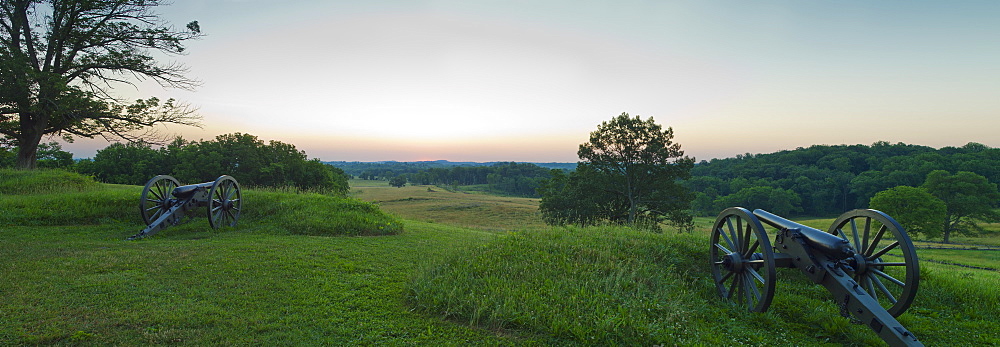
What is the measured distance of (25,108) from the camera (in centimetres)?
1457

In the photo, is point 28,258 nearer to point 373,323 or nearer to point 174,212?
point 174,212

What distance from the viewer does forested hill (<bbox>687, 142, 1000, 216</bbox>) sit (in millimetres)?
66938

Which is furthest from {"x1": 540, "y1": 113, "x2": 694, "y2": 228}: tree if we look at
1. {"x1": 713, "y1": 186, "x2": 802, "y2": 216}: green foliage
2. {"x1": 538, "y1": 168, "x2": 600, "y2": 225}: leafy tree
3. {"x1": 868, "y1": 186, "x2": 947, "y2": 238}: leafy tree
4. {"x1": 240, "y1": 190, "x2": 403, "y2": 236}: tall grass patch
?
{"x1": 713, "y1": 186, "x2": 802, "y2": 216}: green foliage

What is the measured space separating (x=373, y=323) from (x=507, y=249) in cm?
323

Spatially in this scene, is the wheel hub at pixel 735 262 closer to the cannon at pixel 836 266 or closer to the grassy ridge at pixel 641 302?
the cannon at pixel 836 266

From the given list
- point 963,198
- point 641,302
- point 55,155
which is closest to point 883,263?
point 641,302

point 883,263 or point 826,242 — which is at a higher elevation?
point 826,242

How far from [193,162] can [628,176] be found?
36764 millimetres

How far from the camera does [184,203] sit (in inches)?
393

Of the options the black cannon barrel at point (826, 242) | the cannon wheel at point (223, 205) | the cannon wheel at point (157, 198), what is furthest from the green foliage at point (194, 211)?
the black cannon barrel at point (826, 242)

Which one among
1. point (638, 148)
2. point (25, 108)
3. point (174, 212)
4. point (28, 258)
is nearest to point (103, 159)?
point (25, 108)

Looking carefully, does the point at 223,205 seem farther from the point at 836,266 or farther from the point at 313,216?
the point at 836,266

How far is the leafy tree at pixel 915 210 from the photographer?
A: 39656 mm

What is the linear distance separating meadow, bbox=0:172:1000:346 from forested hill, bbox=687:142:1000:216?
54369 mm
